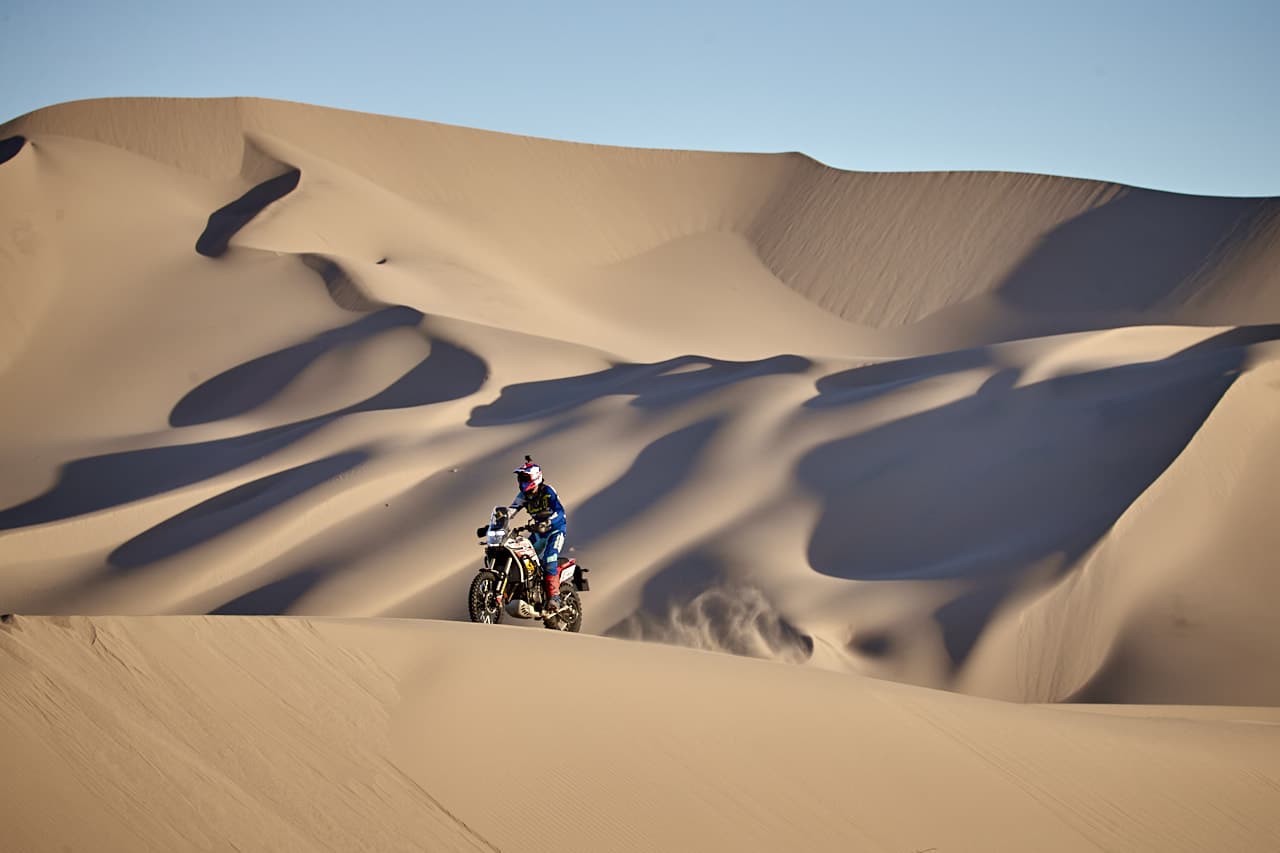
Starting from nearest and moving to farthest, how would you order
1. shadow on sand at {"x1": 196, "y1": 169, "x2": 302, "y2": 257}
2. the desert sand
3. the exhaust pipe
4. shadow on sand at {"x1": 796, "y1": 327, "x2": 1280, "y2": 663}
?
the desert sand → the exhaust pipe → shadow on sand at {"x1": 796, "y1": 327, "x2": 1280, "y2": 663} → shadow on sand at {"x1": 196, "y1": 169, "x2": 302, "y2": 257}

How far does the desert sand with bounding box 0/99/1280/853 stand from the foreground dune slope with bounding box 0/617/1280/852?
27 millimetres

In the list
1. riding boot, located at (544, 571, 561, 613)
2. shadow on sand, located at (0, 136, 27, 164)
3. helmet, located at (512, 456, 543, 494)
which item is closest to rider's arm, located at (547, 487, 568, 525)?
helmet, located at (512, 456, 543, 494)

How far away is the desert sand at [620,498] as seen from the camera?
681cm

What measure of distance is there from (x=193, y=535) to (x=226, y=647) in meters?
15.5

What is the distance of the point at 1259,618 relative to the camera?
1631 cm

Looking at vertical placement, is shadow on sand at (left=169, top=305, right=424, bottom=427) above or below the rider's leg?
above

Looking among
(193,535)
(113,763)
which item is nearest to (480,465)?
(193,535)

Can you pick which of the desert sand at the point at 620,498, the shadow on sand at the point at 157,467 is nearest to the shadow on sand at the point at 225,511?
the desert sand at the point at 620,498

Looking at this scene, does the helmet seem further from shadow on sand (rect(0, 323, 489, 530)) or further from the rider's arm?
shadow on sand (rect(0, 323, 489, 530))

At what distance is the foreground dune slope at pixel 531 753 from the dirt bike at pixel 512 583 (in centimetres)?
262

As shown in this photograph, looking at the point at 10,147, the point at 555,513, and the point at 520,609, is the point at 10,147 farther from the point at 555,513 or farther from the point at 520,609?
the point at 520,609

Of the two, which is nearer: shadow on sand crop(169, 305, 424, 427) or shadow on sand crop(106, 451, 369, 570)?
shadow on sand crop(106, 451, 369, 570)

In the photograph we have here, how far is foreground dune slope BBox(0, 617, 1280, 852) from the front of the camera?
19.5ft

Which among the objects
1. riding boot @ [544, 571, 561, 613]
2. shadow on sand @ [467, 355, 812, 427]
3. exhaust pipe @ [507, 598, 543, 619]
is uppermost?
shadow on sand @ [467, 355, 812, 427]
